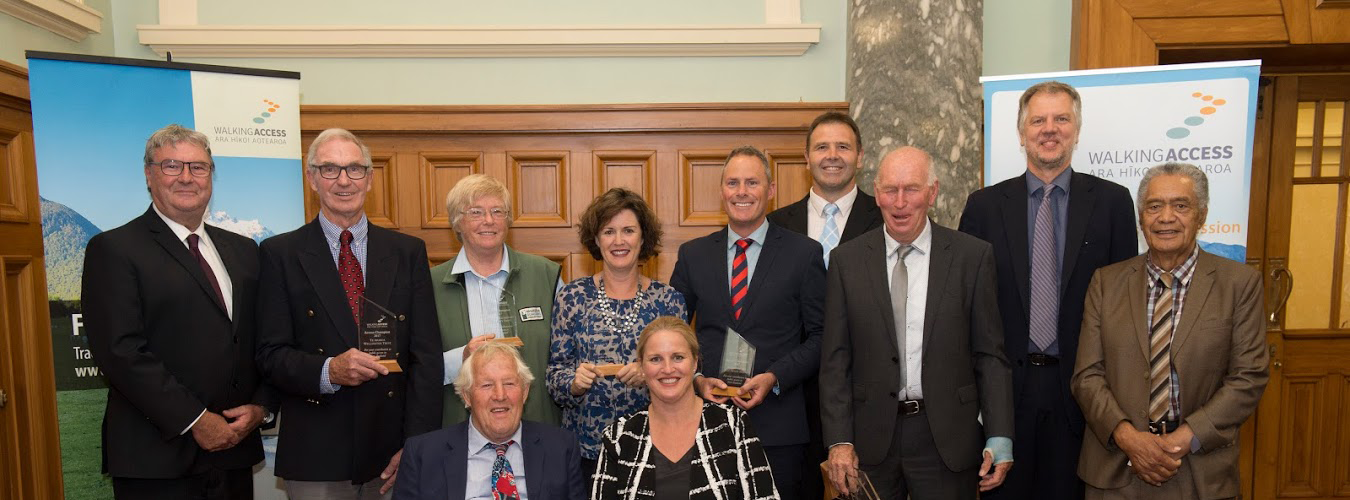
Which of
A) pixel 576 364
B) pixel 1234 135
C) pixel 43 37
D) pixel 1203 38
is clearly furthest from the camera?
pixel 1203 38

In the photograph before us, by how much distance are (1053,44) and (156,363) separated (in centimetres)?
462

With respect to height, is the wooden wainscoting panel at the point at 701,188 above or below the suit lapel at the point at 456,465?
above

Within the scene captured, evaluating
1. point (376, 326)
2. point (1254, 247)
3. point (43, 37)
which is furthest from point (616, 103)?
point (1254, 247)

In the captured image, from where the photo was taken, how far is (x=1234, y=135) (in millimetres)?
3490

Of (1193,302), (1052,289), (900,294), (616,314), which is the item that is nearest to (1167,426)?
(1193,302)

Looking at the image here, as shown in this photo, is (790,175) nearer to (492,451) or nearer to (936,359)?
(936,359)

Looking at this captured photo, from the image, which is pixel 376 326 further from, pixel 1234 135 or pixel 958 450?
pixel 1234 135

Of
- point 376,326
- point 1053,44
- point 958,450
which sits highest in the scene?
point 1053,44

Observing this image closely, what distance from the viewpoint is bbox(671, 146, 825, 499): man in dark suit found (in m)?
2.84

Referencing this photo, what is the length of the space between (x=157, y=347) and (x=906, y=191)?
2433 mm

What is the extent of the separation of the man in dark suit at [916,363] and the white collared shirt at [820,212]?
0.60 m

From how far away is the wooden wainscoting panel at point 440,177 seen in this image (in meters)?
4.75

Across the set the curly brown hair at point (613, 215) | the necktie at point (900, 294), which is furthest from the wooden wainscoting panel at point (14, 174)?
the necktie at point (900, 294)

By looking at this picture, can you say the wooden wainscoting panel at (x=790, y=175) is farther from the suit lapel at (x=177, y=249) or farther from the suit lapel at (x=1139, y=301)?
the suit lapel at (x=177, y=249)
